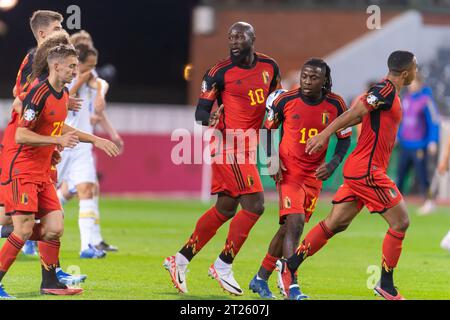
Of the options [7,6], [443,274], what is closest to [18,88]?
[443,274]

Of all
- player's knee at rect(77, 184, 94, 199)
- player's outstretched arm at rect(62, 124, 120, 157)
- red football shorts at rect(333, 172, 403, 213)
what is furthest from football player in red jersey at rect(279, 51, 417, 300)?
player's knee at rect(77, 184, 94, 199)

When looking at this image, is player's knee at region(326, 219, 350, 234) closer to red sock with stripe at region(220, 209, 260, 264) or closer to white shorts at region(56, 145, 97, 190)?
red sock with stripe at region(220, 209, 260, 264)

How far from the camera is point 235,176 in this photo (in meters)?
9.99

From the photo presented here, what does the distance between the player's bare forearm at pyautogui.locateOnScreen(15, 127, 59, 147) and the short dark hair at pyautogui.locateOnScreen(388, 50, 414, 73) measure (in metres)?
2.84

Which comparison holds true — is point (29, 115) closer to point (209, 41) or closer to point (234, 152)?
point (234, 152)

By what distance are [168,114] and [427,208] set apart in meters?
7.98

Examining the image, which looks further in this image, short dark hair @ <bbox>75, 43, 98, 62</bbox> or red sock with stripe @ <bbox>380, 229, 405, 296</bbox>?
short dark hair @ <bbox>75, 43, 98, 62</bbox>

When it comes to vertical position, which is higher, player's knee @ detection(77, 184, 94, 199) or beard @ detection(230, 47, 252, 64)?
beard @ detection(230, 47, 252, 64)

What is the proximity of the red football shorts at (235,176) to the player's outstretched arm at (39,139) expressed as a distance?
160cm

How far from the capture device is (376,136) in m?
9.63

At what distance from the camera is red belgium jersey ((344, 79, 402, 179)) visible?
955 centimetres

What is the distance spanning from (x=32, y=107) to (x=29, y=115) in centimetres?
7

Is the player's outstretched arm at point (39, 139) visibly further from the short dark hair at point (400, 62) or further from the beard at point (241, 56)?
the short dark hair at point (400, 62)

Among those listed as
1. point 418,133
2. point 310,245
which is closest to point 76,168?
point 310,245
